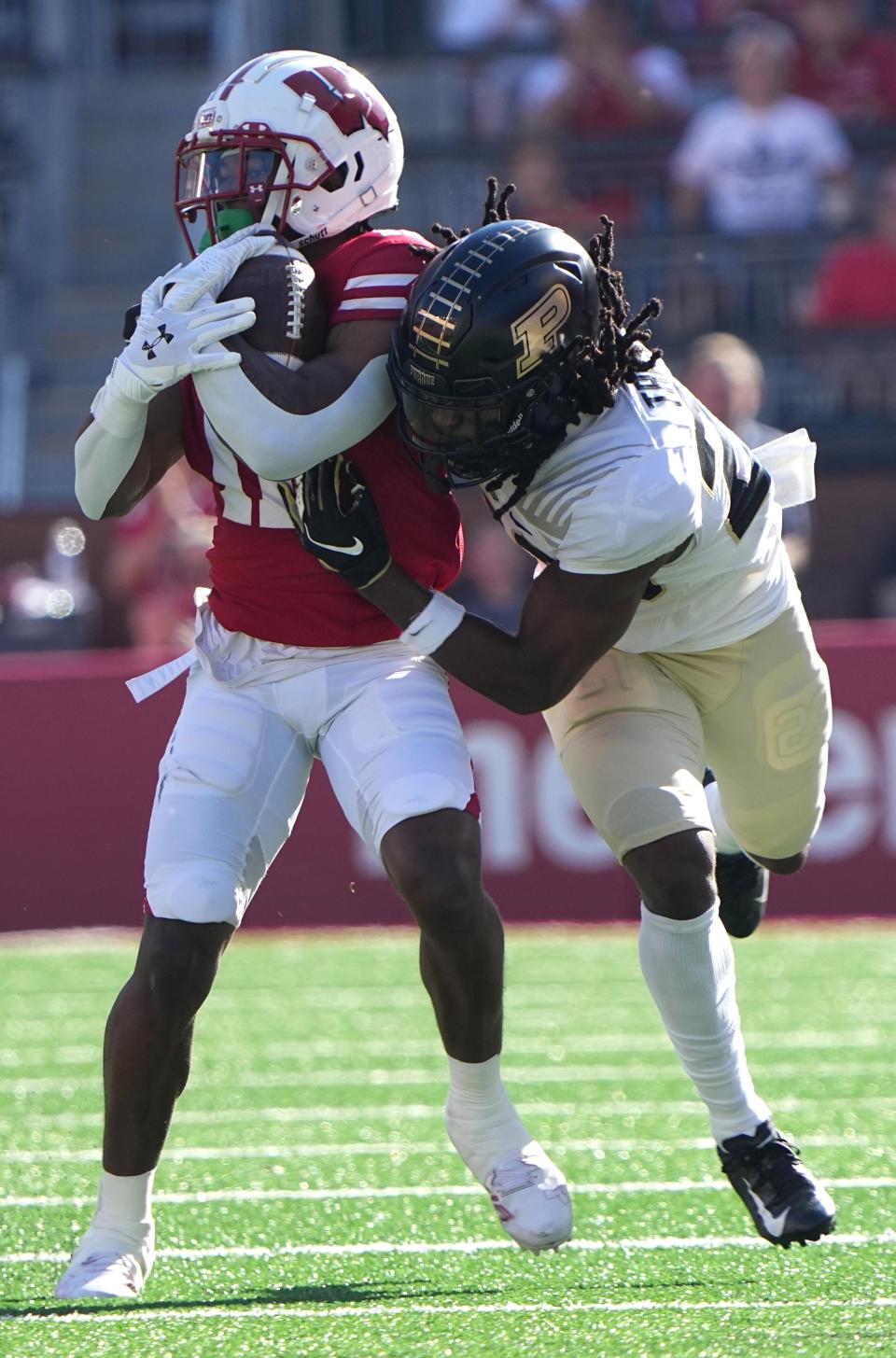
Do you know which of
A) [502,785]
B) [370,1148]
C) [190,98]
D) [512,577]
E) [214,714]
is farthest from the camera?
[190,98]

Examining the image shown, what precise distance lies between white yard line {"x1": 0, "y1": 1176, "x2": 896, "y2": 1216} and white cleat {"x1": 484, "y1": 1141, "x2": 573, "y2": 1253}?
0.56 m

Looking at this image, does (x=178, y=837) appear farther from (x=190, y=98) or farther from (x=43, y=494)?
(x=190, y=98)

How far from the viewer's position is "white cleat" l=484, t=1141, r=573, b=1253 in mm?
3293

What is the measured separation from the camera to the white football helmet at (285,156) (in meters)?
3.33

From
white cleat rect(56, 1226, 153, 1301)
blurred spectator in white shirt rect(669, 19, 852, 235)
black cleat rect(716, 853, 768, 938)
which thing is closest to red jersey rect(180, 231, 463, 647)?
white cleat rect(56, 1226, 153, 1301)

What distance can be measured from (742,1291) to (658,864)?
68 cm

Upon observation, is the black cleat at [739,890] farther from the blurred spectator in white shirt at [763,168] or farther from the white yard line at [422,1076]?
the blurred spectator in white shirt at [763,168]

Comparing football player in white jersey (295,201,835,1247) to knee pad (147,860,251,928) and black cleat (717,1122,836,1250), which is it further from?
knee pad (147,860,251,928)

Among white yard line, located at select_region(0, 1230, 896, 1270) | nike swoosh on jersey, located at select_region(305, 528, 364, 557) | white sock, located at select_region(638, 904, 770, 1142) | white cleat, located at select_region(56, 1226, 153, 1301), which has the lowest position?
white yard line, located at select_region(0, 1230, 896, 1270)

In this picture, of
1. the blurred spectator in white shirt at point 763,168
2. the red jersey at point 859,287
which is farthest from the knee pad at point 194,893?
the blurred spectator in white shirt at point 763,168

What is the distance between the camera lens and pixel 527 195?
34.3 ft

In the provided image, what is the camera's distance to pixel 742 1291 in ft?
10.3

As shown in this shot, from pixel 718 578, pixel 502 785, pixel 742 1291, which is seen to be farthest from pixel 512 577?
pixel 742 1291

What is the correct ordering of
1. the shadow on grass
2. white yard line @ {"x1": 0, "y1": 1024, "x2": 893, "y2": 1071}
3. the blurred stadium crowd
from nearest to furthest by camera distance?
the shadow on grass → white yard line @ {"x1": 0, "y1": 1024, "x2": 893, "y2": 1071} → the blurred stadium crowd
